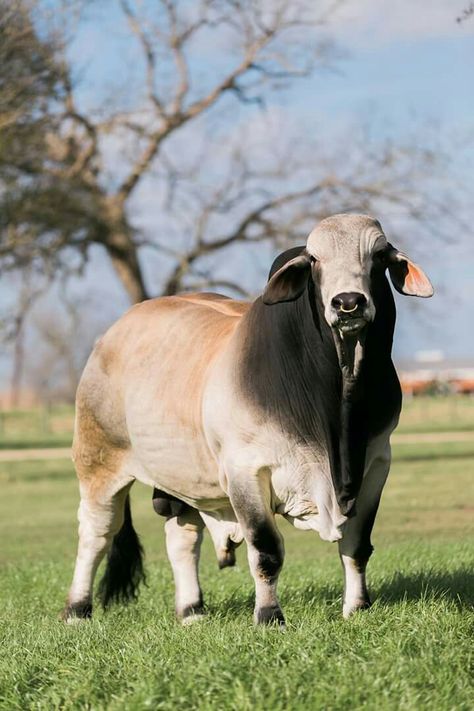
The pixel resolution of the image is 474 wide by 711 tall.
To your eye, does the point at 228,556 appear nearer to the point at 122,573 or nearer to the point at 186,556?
the point at 186,556

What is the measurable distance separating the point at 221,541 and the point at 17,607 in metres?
2.02

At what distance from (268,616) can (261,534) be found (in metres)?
0.44

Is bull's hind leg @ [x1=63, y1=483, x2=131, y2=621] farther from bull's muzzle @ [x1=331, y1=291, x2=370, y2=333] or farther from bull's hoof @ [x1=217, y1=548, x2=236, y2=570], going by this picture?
bull's muzzle @ [x1=331, y1=291, x2=370, y2=333]

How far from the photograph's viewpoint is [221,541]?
766 cm

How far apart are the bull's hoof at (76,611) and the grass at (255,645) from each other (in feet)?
0.52

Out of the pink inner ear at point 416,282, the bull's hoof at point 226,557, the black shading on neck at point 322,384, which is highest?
the pink inner ear at point 416,282

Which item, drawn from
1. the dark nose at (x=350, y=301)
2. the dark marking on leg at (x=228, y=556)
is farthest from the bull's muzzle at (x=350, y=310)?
the dark marking on leg at (x=228, y=556)

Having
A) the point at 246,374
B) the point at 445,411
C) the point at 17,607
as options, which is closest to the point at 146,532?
the point at 17,607

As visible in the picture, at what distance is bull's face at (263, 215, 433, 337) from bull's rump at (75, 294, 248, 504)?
943mm

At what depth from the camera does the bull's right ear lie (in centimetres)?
644

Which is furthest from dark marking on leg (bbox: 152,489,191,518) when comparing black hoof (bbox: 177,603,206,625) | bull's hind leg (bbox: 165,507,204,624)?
black hoof (bbox: 177,603,206,625)

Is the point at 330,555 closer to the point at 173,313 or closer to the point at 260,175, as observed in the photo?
the point at 173,313

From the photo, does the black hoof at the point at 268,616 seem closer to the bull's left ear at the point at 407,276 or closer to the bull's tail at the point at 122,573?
the bull's left ear at the point at 407,276

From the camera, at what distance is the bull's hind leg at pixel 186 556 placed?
26.9ft
